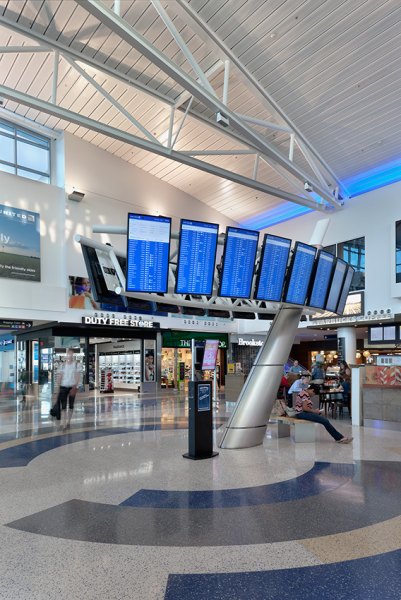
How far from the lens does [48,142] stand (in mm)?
20031

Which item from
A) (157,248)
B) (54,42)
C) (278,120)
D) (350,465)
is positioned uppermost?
(54,42)

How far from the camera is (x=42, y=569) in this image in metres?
3.20

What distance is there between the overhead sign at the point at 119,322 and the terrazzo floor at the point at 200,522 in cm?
1231

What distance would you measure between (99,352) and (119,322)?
17.4 feet

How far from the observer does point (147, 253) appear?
6652mm

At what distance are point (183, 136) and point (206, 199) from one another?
664 cm

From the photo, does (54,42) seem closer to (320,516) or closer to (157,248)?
(157,248)

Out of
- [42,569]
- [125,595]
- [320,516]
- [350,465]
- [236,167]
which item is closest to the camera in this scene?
[125,595]

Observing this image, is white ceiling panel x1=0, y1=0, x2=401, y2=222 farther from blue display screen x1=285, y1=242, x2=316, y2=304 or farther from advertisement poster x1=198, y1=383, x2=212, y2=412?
advertisement poster x1=198, y1=383, x2=212, y2=412

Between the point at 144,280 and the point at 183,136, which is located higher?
the point at 183,136

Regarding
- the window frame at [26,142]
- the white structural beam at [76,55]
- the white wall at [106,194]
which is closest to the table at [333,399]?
the white structural beam at [76,55]

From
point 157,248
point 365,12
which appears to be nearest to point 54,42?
point 365,12

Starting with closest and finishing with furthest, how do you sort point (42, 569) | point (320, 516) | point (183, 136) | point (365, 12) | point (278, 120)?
1. point (42, 569)
2. point (320, 516)
3. point (365, 12)
4. point (278, 120)
5. point (183, 136)

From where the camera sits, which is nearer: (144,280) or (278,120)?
(144,280)
